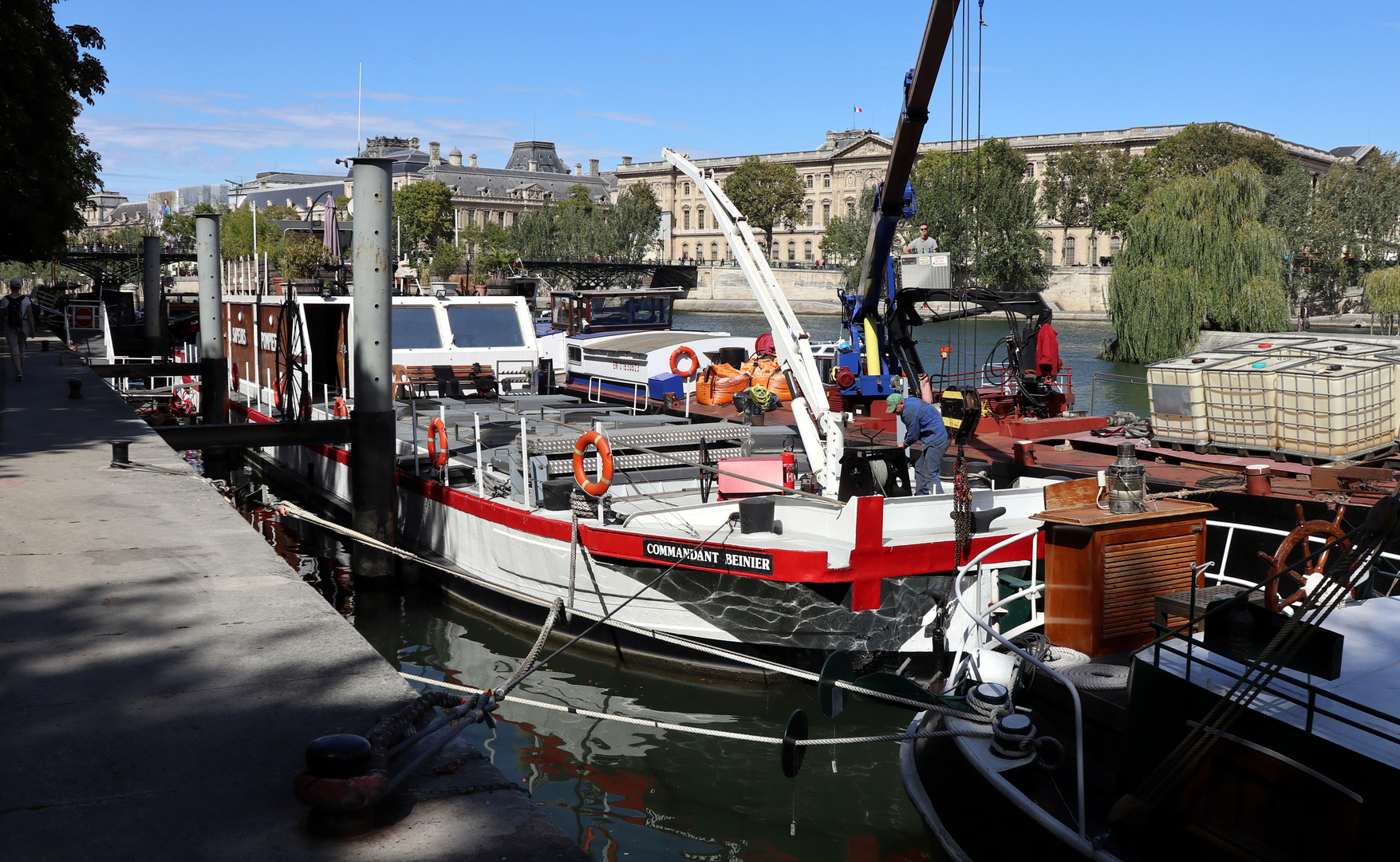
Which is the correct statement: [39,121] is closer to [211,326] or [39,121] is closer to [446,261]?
[211,326]

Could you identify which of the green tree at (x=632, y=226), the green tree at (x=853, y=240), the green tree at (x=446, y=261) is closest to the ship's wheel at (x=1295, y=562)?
the green tree at (x=853, y=240)

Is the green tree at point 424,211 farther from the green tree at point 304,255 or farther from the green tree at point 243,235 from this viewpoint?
Result: the green tree at point 304,255

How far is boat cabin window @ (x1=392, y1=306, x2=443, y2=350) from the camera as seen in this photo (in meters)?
20.4

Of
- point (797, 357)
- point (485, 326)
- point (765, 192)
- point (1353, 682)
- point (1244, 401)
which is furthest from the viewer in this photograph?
point (765, 192)

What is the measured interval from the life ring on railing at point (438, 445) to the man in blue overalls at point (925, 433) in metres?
5.83

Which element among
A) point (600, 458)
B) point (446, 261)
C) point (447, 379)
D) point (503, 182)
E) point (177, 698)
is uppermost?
point (503, 182)

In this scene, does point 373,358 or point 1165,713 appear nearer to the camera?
point 1165,713

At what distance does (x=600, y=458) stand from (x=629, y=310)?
52.4ft

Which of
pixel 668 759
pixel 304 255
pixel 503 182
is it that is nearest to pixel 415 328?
pixel 668 759

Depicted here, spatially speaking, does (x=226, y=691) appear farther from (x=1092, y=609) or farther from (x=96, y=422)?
(x=96, y=422)

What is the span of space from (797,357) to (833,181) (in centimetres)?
12141

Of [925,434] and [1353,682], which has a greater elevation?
[925,434]

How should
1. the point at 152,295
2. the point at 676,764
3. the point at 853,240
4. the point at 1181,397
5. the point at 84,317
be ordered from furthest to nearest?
1. the point at 853,240
2. the point at 84,317
3. the point at 152,295
4. the point at 1181,397
5. the point at 676,764

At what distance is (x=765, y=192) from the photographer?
401ft
